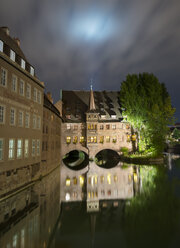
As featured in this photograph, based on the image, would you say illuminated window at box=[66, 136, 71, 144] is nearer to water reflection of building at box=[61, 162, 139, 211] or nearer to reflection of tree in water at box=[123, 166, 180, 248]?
water reflection of building at box=[61, 162, 139, 211]

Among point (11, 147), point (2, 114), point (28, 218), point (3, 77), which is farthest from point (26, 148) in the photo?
point (28, 218)

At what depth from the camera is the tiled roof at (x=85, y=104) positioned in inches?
1817

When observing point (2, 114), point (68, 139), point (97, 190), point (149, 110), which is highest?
point (149, 110)

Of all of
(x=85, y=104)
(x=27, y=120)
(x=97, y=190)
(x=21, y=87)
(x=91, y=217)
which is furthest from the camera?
(x=85, y=104)

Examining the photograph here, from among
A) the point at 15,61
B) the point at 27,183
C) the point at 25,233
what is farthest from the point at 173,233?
the point at 15,61

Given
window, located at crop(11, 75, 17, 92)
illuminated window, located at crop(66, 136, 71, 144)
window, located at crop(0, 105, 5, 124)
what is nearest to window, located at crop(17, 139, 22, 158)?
window, located at crop(0, 105, 5, 124)

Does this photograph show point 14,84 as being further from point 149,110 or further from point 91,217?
point 149,110

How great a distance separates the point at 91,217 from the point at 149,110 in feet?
112

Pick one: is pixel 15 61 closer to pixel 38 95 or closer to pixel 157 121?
pixel 38 95

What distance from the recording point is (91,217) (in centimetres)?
1105

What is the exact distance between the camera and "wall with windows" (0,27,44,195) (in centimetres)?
1420

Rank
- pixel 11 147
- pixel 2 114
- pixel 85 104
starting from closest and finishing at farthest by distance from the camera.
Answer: pixel 2 114
pixel 11 147
pixel 85 104

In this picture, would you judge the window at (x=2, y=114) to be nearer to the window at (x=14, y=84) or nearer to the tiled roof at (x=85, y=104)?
the window at (x=14, y=84)

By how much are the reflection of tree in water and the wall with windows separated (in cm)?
991
